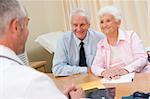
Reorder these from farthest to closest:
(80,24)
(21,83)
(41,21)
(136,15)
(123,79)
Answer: (41,21) → (136,15) → (80,24) → (123,79) → (21,83)

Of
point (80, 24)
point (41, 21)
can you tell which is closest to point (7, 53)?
point (80, 24)

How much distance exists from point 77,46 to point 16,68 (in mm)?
1803

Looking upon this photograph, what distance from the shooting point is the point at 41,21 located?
4.42 metres

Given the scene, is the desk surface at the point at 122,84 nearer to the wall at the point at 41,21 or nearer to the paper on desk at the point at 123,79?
the paper on desk at the point at 123,79

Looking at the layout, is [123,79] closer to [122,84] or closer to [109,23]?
[122,84]

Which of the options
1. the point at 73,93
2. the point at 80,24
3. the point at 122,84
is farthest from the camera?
the point at 80,24

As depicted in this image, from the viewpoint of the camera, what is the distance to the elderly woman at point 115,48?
2.43m

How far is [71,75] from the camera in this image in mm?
2502

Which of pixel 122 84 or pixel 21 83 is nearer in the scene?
pixel 21 83

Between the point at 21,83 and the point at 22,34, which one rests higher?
the point at 22,34

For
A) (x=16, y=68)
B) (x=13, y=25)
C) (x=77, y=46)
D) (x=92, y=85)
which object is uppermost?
(x=13, y=25)

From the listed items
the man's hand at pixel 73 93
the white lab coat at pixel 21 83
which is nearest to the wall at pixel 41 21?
the man's hand at pixel 73 93

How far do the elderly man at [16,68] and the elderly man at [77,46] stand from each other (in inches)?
60.5

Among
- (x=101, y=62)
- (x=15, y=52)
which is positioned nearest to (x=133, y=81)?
(x=101, y=62)
